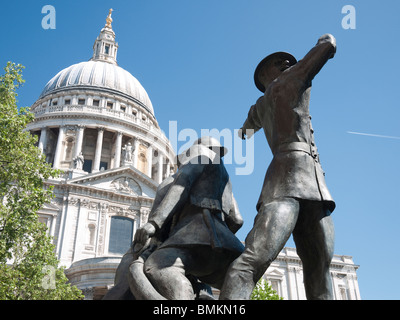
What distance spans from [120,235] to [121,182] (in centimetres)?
536

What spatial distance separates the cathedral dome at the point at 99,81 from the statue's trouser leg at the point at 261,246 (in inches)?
2222

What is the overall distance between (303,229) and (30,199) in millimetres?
16142

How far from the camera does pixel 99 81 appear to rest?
59250mm

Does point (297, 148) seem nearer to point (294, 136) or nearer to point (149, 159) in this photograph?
point (294, 136)

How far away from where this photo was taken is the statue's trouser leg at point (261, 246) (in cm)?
340

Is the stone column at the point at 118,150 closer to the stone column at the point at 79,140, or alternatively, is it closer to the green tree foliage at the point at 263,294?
the stone column at the point at 79,140

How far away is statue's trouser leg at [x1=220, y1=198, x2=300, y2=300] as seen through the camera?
340 centimetres

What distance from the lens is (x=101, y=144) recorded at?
4994cm

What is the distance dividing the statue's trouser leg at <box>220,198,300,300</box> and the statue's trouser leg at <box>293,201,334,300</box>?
229 millimetres

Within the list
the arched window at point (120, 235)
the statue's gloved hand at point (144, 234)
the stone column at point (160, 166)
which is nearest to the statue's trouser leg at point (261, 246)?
the statue's gloved hand at point (144, 234)
